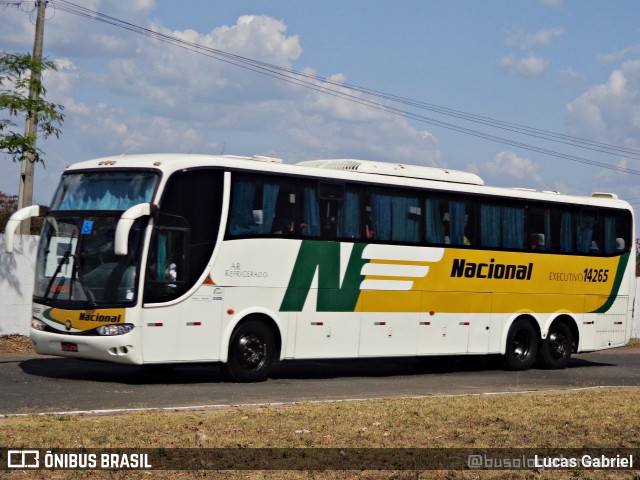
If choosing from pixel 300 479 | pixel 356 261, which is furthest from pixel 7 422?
pixel 356 261

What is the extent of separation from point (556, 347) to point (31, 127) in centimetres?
1208

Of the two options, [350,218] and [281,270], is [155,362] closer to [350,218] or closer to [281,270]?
[281,270]

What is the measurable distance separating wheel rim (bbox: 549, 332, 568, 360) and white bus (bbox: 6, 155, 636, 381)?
0.03 metres

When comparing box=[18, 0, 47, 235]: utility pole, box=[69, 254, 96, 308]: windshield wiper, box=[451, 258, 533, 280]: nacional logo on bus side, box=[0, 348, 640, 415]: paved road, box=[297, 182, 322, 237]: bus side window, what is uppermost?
box=[18, 0, 47, 235]: utility pole

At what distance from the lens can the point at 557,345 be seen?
A: 2417cm

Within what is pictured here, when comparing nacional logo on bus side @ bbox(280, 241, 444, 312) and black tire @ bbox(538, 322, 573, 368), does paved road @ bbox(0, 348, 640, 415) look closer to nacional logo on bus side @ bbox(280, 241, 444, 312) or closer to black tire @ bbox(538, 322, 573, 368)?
black tire @ bbox(538, 322, 573, 368)

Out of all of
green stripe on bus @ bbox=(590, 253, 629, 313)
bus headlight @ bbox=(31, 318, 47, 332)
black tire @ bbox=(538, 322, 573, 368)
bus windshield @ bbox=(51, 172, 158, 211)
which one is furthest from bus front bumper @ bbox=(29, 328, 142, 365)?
green stripe on bus @ bbox=(590, 253, 629, 313)

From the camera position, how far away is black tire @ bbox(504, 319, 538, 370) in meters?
23.3

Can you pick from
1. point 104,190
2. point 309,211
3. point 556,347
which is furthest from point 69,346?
point 556,347

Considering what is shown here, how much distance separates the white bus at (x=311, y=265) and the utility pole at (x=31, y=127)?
21.5ft

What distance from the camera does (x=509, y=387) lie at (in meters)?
19.5

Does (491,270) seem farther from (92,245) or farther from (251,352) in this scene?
(92,245)

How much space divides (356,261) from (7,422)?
9.07m

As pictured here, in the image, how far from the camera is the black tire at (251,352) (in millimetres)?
18375
